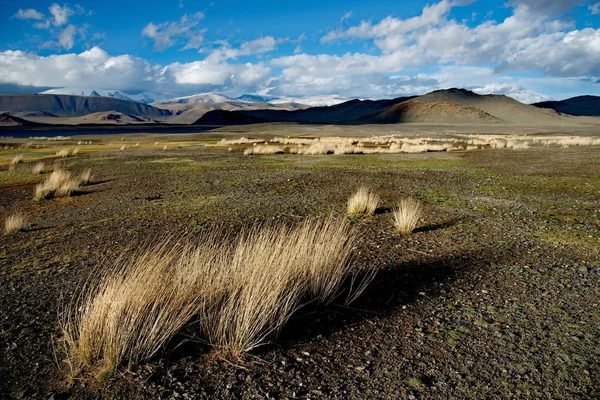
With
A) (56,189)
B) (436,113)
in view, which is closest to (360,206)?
(56,189)

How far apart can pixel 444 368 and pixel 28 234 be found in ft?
26.6

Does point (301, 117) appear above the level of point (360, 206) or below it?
above

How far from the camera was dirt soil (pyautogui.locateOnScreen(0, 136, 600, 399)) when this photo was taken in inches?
119

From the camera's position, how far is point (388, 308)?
4277 millimetres

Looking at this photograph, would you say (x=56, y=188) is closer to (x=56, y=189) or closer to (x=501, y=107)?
(x=56, y=189)

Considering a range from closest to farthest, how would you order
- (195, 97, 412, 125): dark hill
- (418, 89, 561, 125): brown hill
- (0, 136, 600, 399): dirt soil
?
(0, 136, 600, 399): dirt soil, (418, 89, 561, 125): brown hill, (195, 97, 412, 125): dark hill

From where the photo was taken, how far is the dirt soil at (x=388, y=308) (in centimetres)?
302

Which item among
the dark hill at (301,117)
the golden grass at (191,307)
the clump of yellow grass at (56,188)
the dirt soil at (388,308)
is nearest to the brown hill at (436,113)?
the dark hill at (301,117)

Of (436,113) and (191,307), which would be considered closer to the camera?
(191,307)

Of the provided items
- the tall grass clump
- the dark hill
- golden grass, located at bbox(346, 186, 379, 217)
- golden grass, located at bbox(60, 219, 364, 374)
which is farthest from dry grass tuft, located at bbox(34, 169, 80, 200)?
the dark hill

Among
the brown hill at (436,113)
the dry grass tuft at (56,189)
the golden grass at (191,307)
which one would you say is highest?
the brown hill at (436,113)

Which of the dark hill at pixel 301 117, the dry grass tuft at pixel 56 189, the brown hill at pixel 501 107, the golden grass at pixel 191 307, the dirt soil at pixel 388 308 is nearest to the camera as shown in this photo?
the dirt soil at pixel 388 308

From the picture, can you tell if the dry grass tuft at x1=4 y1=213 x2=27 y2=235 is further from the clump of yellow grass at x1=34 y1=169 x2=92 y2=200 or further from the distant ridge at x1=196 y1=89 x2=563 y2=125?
the distant ridge at x1=196 y1=89 x2=563 y2=125

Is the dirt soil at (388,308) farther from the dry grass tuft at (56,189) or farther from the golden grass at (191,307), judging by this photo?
the dry grass tuft at (56,189)
